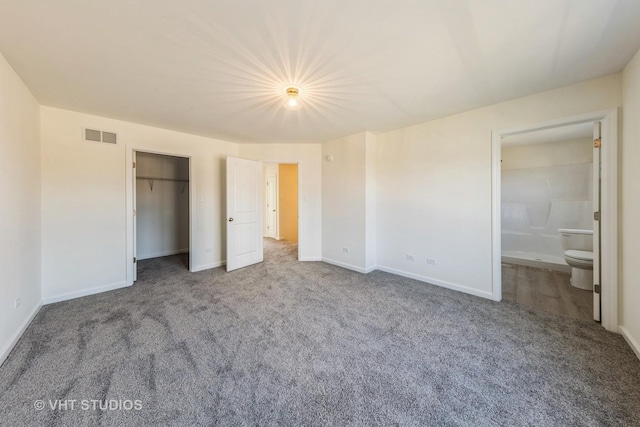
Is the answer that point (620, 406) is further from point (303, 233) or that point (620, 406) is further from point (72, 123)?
point (72, 123)

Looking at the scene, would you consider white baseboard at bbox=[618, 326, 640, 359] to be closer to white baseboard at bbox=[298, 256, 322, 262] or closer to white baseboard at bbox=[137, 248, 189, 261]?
white baseboard at bbox=[298, 256, 322, 262]

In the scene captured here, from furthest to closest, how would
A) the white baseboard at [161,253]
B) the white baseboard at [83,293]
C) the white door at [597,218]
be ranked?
1. the white baseboard at [161,253]
2. the white baseboard at [83,293]
3. the white door at [597,218]

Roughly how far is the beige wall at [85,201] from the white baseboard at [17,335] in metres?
0.34

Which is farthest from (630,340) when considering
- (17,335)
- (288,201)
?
(288,201)

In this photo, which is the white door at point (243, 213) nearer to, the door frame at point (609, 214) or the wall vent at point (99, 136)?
the wall vent at point (99, 136)

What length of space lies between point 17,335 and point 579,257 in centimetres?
630

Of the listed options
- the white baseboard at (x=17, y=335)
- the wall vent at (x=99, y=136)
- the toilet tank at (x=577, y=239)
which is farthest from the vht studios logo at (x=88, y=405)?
the toilet tank at (x=577, y=239)

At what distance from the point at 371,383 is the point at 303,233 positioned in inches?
129

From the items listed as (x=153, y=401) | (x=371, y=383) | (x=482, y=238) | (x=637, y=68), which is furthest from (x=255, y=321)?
(x=637, y=68)

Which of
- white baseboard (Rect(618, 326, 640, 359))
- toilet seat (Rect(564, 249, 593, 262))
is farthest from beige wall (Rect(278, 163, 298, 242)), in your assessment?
white baseboard (Rect(618, 326, 640, 359))

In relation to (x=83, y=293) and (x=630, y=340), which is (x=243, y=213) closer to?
(x=83, y=293)

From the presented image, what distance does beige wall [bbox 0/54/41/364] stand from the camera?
6.11 feet

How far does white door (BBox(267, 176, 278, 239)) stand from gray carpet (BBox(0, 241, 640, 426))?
4296 millimetres

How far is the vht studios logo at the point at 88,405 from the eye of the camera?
136cm
